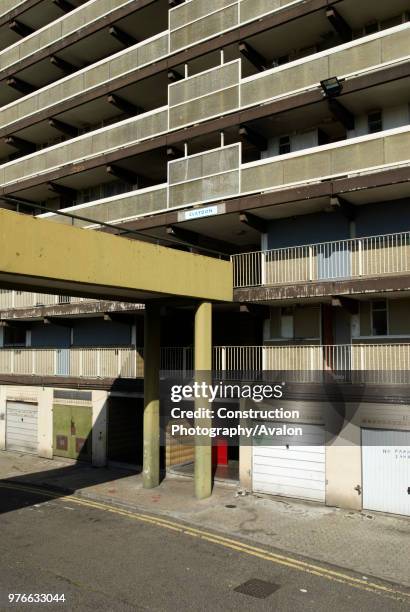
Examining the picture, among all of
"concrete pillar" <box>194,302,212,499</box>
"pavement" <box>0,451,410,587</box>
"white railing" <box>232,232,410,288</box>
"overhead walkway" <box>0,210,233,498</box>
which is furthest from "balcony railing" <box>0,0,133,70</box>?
"pavement" <box>0,451,410,587</box>

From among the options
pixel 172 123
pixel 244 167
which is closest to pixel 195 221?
pixel 244 167

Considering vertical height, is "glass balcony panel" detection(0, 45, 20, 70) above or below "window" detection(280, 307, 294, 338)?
above

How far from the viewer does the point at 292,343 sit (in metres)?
17.6

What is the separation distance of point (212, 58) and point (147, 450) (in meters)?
14.2

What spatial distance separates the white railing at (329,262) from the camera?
50.9 feet

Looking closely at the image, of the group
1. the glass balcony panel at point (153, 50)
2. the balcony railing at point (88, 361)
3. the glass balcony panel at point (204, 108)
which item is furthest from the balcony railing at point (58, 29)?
the balcony railing at point (88, 361)

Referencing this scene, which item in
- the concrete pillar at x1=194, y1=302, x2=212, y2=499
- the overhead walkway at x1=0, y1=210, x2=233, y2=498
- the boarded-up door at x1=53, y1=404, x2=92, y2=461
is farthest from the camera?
the boarded-up door at x1=53, y1=404, x2=92, y2=461

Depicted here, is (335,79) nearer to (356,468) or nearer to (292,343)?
(292,343)

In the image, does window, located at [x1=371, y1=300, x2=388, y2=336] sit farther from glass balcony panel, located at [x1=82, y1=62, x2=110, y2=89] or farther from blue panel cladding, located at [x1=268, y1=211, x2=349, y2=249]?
glass balcony panel, located at [x1=82, y1=62, x2=110, y2=89]

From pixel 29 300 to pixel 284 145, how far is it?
43.6 feet

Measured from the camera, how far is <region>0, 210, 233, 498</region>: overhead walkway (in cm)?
1060

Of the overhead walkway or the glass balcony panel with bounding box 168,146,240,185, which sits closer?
the overhead walkway

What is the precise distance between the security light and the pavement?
39.4ft

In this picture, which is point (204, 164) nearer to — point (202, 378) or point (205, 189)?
point (205, 189)
